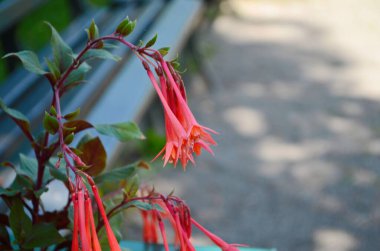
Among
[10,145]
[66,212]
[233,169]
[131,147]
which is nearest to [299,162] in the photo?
[233,169]

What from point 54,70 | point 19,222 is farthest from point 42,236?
point 54,70

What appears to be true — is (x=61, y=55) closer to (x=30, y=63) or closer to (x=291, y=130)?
(x=30, y=63)

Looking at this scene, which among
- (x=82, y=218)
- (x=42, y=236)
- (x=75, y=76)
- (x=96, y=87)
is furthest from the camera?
(x=96, y=87)

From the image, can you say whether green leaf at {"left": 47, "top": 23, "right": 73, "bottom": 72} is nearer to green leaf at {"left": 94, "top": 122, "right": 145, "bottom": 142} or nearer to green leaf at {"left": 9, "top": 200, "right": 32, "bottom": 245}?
green leaf at {"left": 94, "top": 122, "right": 145, "bottom": 142}

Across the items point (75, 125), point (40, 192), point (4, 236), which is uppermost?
point (75, 125)

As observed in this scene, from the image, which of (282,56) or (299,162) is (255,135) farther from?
(282,56)

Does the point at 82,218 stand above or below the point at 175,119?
below

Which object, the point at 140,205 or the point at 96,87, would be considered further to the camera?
the point at 96,87

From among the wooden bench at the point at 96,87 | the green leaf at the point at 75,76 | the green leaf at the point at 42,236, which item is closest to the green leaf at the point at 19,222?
the green leaf at the point at 42,236

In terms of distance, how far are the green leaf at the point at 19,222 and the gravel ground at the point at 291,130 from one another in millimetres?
2105

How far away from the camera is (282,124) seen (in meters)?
4.37

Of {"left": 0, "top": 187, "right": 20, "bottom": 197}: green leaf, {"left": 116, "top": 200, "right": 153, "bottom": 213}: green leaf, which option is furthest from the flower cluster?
{"left": 0, "top": 187, "right": 20, "bottom": 197}: green leaf

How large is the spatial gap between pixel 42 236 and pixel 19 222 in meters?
0.05

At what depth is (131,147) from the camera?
12.9 ft
